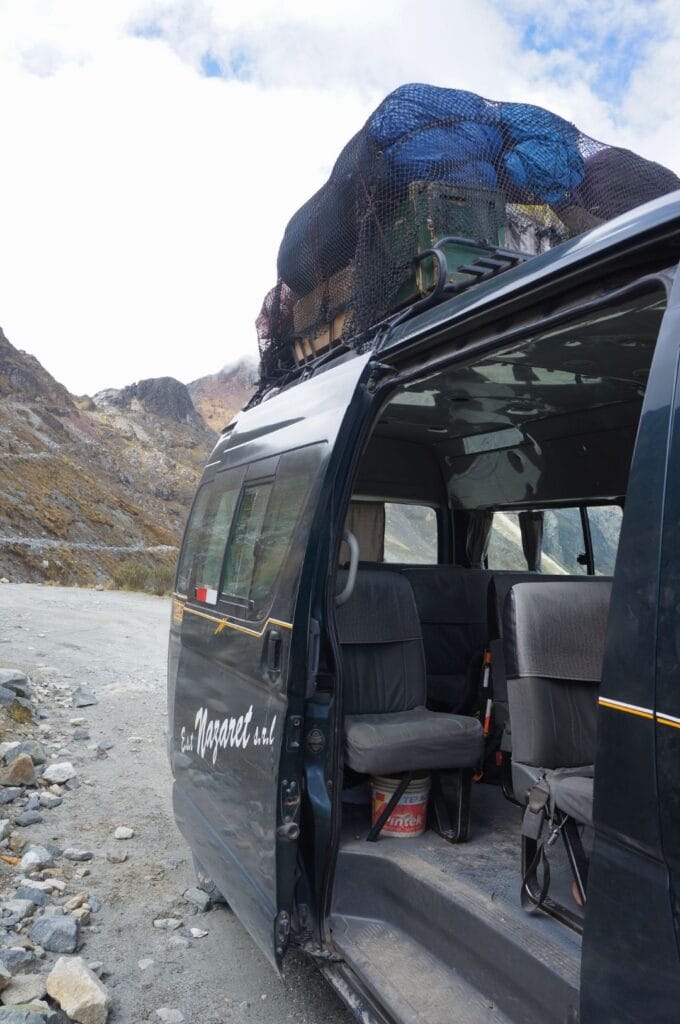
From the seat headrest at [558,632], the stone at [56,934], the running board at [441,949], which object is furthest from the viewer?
the stone at [56,934]

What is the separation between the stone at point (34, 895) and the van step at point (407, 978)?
1.74 m

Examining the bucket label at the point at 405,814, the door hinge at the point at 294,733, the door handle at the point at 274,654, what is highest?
the door handle at the point at 274,654

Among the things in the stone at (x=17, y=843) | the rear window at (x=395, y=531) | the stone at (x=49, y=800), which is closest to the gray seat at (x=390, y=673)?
the rear window at (x=395, y=531)

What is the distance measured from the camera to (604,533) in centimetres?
471

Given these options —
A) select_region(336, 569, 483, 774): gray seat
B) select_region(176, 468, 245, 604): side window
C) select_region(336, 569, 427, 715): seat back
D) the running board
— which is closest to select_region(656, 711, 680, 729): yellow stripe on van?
the running board

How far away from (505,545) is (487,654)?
3.66 feet

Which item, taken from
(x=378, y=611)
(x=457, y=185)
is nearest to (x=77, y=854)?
(x=378, y=611)

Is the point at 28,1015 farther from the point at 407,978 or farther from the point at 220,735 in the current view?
the point at 407,978

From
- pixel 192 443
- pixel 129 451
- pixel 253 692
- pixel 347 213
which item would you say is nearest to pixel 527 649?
pixel 253 692

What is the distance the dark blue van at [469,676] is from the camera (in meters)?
1.64

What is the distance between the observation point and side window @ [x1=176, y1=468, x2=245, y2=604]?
405 centimetres

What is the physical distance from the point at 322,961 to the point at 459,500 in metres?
3.40

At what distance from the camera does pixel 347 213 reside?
3811 mm

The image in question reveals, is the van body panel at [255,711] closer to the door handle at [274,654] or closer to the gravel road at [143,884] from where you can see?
the door handle at [274,654]
